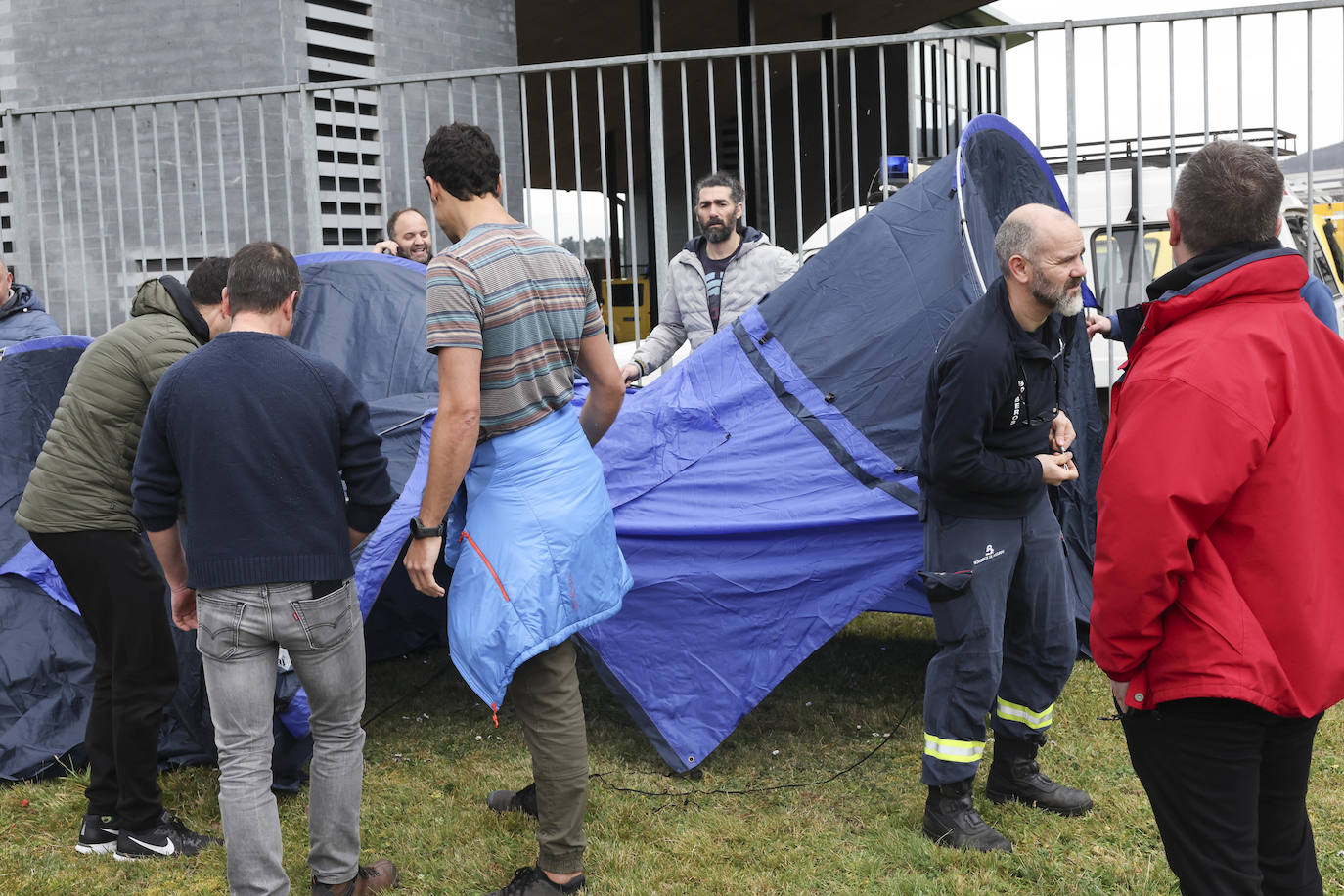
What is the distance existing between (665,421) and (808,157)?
14235 millimetres

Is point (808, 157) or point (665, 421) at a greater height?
point (808, 157)

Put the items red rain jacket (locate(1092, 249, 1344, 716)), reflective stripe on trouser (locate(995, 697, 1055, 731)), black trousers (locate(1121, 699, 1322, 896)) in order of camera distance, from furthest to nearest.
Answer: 1. reflective stripe on trouser (locate(995, 697, 1055, 731))
2. black trousers (locate(1121, 699, 1322, 896))
3. red rain jacket (locate(1092, 249, 1344, 716))

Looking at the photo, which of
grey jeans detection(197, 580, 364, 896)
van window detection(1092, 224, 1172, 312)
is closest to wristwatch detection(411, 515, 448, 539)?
grey jeans detection(197, 580, 364, 896)

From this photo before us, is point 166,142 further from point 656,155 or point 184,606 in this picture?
point 184,606

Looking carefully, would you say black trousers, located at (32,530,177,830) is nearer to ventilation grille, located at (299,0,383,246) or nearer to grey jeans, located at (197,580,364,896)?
grey jeans, located at (197,580,364,896)

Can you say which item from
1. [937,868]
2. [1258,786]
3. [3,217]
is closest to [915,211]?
[937,868]

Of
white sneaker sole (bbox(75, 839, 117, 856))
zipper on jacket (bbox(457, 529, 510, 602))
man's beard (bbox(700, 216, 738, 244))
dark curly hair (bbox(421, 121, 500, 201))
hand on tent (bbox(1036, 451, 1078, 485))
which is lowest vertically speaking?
white sneaker sole (bbox(75, 839, 117, 856))

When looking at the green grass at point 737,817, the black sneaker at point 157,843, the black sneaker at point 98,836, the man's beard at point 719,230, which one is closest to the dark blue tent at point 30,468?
the green grass at point 737,817

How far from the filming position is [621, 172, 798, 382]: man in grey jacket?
4.61m

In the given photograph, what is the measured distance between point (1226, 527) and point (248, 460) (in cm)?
203

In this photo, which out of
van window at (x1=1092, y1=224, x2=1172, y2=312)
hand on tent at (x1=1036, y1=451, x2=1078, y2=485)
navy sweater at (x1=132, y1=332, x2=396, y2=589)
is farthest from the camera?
van window at (x1=1092, y1=224, x2=1172, y2=312)

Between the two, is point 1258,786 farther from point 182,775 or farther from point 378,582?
point 182,775

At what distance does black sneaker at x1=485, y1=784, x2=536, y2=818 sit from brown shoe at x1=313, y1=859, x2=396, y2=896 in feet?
1.43

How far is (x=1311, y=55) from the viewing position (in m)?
5.26
